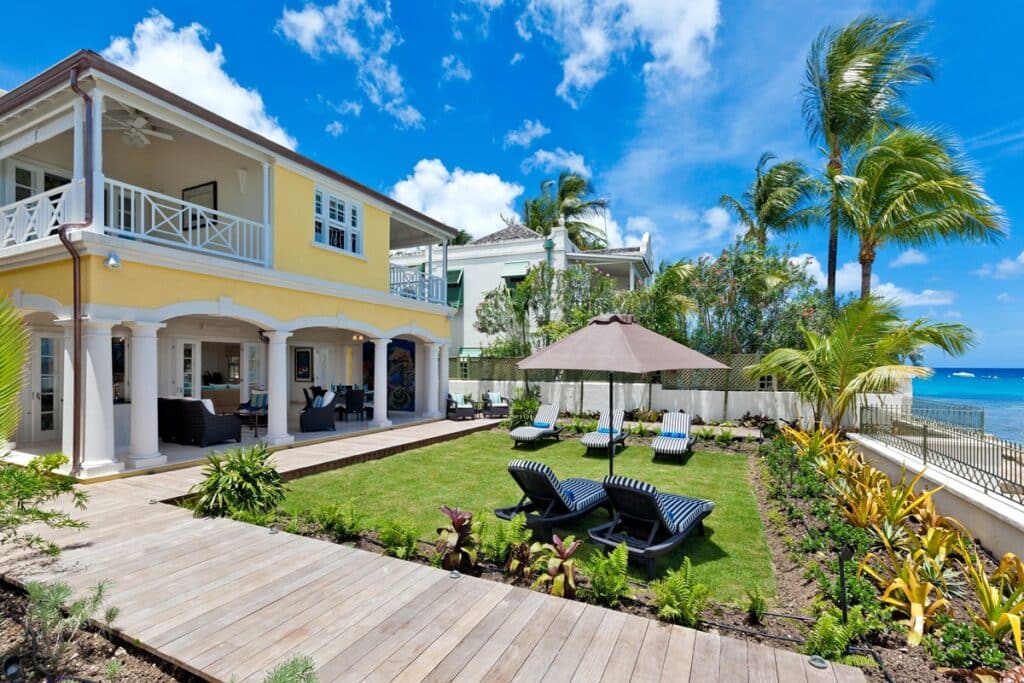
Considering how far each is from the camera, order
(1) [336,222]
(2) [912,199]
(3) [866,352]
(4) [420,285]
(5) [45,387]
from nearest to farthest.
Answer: (5) [45,387]
(3) [866,352]
(1) [336,222]
(2) [912,199]
(4) [420,285]

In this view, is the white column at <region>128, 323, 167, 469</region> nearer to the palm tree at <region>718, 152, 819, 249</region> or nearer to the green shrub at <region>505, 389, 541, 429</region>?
the green shrub at <region>505, 389, 541, 429</region>

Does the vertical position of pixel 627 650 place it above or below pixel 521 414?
above

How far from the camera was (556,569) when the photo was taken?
427 cm

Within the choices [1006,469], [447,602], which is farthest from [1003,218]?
[447,602]

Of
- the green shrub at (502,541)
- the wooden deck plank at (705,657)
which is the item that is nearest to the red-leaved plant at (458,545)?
the green shrub at (502,541)

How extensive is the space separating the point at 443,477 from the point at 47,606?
6.40 metres

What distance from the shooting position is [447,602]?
3.88m

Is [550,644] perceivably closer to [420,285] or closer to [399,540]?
[399,540]

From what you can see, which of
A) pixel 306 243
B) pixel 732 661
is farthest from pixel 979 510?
pixel 306 243

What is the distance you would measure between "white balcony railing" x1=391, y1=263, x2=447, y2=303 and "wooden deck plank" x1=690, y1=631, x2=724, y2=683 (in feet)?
45.2

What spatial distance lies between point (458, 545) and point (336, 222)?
1046 cm

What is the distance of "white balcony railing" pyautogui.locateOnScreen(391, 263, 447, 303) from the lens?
16312 mm

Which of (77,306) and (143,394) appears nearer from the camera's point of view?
(77,306)

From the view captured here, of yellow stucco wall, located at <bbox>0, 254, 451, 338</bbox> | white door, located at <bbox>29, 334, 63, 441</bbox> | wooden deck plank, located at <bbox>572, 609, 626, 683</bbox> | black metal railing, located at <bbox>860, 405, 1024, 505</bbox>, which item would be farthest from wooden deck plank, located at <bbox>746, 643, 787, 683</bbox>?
white door, located at <bbox>29, 334, 63, 441</bbox>
